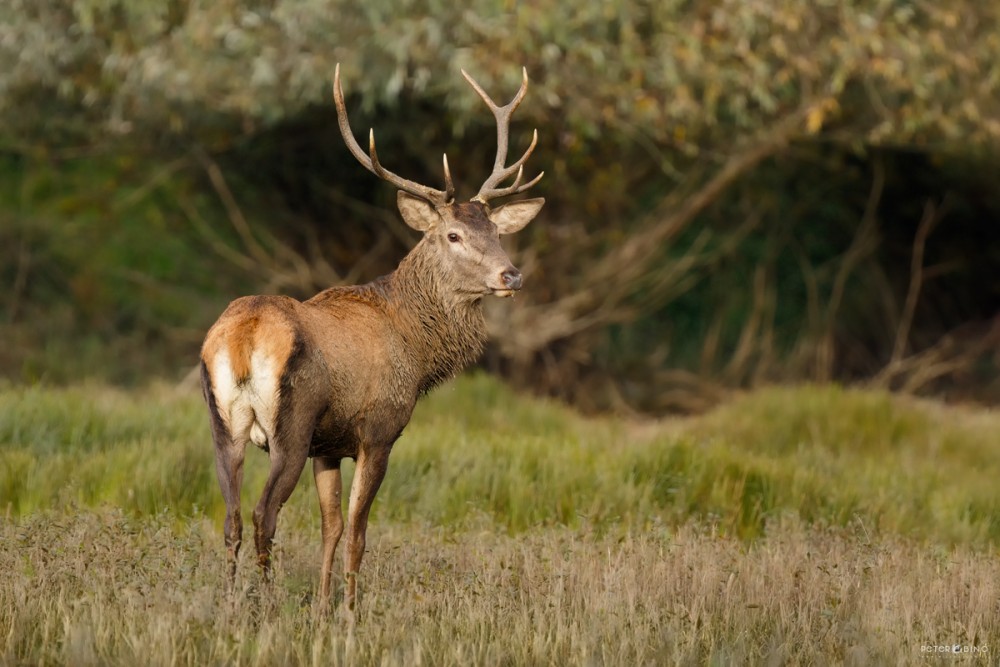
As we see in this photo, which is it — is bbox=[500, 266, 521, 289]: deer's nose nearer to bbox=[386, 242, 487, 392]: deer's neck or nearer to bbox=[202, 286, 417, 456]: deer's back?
bbox=[386, 242, 487, 392]: deer's neck

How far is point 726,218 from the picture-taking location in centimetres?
1730

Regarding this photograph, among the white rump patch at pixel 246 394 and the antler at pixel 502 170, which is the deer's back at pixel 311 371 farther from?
the antler at pixel 502 170

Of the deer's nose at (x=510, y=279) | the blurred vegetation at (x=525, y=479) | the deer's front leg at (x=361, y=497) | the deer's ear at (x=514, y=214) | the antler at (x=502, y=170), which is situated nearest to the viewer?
the deer's front leg at (x=361, y=497)

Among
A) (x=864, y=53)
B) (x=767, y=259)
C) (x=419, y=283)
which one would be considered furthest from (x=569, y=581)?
(x=767, y=259)

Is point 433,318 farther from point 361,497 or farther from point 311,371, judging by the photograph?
point 311,371

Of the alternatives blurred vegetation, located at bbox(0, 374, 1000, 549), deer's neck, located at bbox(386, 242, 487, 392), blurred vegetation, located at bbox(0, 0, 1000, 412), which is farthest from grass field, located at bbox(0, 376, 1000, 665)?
blurred vegetation, located at bbox(0, 0, 1000, 412)

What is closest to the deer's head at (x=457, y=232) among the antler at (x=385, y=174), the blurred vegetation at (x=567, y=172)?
the antler at (x=385, y=174)

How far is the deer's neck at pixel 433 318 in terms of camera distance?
21.7 ft

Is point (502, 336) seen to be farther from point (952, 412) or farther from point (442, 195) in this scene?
point (442, 195)

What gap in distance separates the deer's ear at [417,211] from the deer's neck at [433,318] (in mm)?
105

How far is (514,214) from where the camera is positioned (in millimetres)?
7199

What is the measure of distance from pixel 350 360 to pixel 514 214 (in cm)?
148

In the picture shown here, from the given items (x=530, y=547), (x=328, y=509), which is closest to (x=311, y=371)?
(x=328, y=509)

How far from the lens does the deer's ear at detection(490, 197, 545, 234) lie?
714cm
